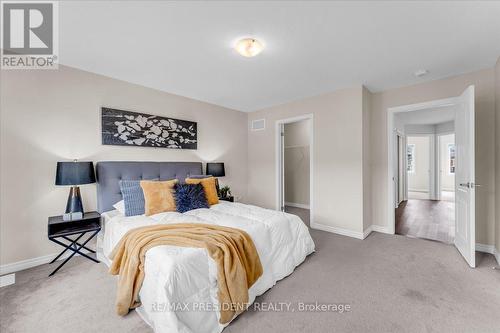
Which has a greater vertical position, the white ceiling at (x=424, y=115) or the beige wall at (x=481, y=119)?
the white ceiling at (x=424, y=115)

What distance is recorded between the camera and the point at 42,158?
2.61 meters

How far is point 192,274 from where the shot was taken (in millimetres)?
1533

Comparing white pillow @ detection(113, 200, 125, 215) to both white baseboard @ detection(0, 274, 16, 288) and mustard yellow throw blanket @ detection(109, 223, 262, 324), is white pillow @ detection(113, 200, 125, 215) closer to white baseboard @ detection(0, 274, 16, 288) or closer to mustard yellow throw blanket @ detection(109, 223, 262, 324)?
mustard yellow throw blanket @ detection(109, 223, 262, 324)

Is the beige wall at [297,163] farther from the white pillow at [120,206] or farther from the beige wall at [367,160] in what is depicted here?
the white pillow at [120,206]

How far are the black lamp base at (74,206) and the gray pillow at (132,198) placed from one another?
19.3 inches

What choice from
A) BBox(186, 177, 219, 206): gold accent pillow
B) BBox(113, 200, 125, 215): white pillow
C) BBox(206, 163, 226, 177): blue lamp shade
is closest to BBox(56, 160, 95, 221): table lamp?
BBox(113, 200, 125, 215): white pillow

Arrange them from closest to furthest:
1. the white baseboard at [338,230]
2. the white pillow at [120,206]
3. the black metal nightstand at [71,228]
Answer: the black metal nightstand at [71,228]
the white pillow at [120,206]
the white baseboard at [338,230]

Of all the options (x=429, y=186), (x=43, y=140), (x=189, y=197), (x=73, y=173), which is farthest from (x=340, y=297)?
(x=429, y=186)

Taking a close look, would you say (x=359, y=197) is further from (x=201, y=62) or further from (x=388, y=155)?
(x=201, y=62)

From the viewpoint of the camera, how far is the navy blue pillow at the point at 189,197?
279 centimetres

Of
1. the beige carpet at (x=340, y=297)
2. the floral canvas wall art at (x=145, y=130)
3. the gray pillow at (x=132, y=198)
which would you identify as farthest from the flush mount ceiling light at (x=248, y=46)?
the beige carpet at (x=340, y=297)

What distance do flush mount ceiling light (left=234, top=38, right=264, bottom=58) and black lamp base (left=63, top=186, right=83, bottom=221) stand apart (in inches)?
102

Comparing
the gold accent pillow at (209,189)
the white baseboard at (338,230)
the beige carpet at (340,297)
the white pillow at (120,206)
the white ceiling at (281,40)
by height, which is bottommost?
the beige carpet at (340,297)

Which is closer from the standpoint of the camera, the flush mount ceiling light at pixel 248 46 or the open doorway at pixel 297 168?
the flush mount ceiling light at pixel 248 46
